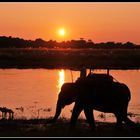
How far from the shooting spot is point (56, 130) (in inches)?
536

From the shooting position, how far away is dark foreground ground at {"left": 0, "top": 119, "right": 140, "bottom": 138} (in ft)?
43.0

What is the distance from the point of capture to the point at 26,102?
75.5ft

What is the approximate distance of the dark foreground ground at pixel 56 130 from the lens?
13102 millimetres

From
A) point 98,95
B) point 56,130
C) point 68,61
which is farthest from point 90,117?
point 68,61

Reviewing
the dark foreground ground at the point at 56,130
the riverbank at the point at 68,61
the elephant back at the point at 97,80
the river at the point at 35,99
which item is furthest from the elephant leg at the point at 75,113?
the riverbank at the point at 68,61

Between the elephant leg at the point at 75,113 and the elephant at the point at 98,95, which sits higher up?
the elephant at the point at 98,95

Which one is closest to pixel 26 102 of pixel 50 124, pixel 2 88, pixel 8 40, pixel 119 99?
pixel 2 88

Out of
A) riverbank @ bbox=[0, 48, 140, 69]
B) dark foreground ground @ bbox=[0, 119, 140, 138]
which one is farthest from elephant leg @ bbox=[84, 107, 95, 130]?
riverbank @ bbox=[0, 48, 140, 69]

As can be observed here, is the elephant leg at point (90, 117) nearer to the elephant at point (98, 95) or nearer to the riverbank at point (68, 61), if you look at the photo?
the elephant at point (98, 95)

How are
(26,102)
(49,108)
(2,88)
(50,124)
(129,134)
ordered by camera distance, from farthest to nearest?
(2,88) → (26,102) → (49,108) → (50,124) → (129,134)

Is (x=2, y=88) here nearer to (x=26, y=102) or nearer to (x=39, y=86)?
(x=39, y=86)

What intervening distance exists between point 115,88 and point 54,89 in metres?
16.9

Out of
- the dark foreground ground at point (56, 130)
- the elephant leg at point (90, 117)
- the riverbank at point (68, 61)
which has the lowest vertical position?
the riverbank at point (68, 61)

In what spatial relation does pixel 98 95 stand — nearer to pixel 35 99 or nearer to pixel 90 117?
pixel 90 117
